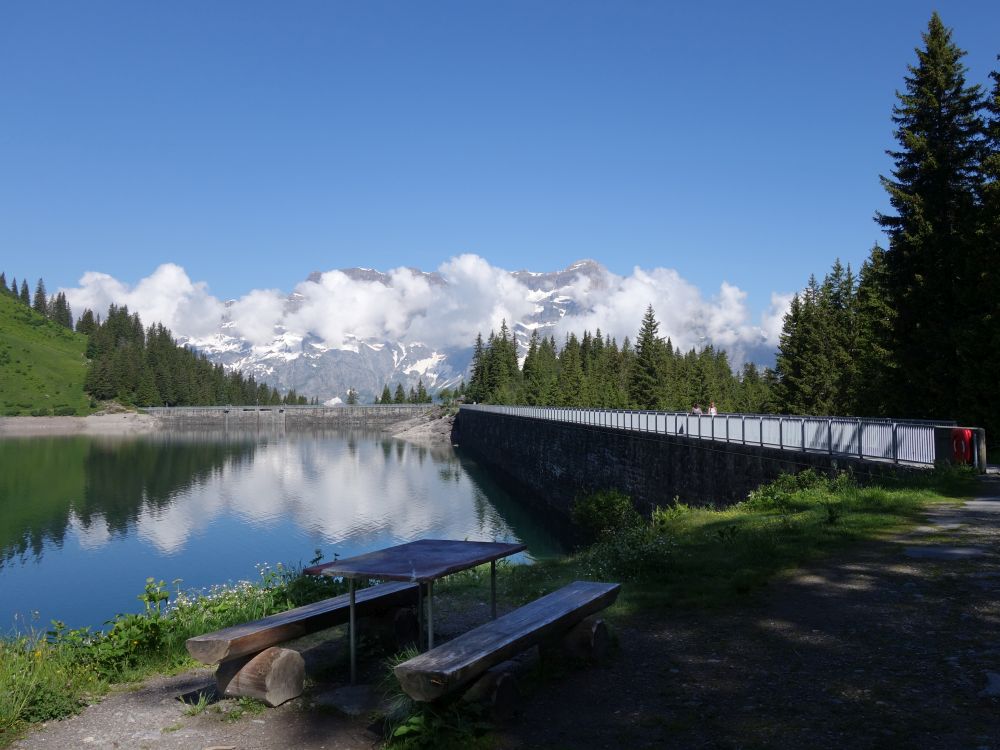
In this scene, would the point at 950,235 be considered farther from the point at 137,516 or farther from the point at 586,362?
the point at 586,362

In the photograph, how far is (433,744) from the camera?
18.0 feet

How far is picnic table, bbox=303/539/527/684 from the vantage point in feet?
22.0

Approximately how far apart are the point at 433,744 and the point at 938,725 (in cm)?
355

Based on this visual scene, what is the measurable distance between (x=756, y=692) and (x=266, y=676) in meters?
4.24

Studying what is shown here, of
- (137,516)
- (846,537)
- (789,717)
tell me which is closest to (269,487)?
(137,516)

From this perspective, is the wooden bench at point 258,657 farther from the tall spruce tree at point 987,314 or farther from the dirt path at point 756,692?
the tall spruce tree at point 987,314

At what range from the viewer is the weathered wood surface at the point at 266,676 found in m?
6.73

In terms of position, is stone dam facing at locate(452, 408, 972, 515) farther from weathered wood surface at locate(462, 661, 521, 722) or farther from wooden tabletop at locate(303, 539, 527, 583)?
weathered wood surface at locate(462, 661, 521, 722)

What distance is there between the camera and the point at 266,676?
6719mm

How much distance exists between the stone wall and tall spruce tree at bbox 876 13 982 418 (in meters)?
11.9

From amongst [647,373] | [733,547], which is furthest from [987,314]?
[647,373]

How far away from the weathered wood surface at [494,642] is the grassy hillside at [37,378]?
163262mm

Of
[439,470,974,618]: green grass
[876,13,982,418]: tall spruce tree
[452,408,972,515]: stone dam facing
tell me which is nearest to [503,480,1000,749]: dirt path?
[439,470,974,618]: green grass

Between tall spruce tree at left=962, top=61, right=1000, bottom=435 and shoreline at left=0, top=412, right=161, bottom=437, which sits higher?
tall spruce tree at left=962, top=61, right=1000, bottom=435
